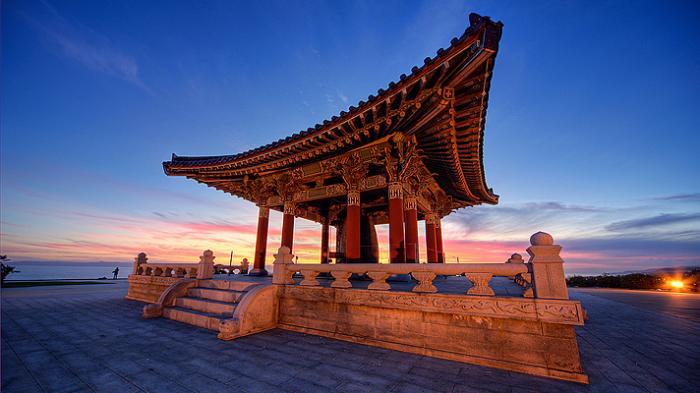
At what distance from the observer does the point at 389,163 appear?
8.73m

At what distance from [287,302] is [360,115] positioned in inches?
218

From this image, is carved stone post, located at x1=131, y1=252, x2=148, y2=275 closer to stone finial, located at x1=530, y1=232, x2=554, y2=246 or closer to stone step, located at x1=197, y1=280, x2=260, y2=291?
stone step, located at x1=197, y1=280, x2=260, y2=291

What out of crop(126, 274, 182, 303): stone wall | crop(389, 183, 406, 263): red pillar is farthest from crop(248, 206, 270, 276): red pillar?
crop(389, 183, 406, 263): red pillar

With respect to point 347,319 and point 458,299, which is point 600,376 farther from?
point 347,319

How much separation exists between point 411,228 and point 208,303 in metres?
6.95

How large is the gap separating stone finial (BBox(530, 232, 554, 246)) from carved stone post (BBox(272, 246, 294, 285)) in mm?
5561

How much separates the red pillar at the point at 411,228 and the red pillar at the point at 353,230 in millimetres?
1822

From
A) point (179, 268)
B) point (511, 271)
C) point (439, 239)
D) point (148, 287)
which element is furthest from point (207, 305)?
point (439, 239)

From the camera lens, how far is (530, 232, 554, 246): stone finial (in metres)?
4.22

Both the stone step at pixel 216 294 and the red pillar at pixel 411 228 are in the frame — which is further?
the red pillar at pixel 411 228

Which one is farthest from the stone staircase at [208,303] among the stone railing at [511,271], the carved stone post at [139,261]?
the carved stone post at [139,261]

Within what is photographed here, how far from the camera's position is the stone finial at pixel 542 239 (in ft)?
13.8

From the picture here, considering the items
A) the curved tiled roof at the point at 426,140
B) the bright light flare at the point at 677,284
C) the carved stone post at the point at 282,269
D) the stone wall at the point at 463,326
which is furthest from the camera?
the bright light flare at the point at 677,284

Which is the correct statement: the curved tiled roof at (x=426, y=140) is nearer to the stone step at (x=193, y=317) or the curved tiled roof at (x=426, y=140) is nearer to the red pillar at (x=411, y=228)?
the red pillar at (x=411, y=228)
